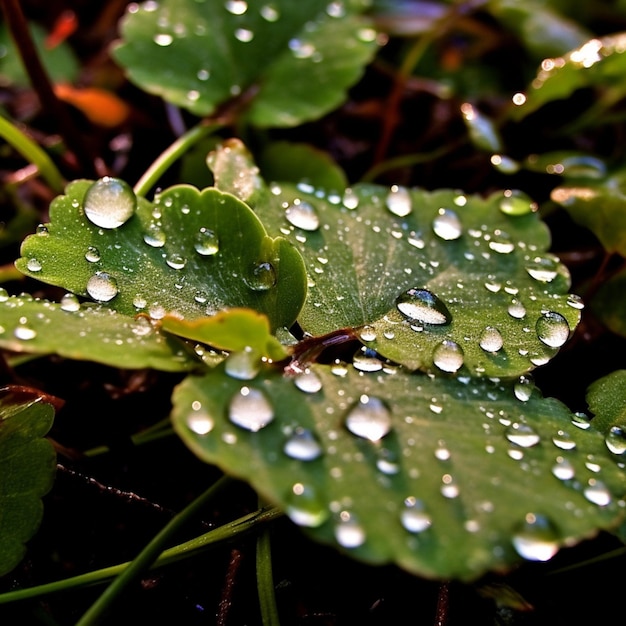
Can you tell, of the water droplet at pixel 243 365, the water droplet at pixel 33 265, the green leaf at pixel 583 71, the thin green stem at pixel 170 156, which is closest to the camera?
the water droplet at pixel 243 365

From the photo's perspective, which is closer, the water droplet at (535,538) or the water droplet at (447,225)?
the water droplet at (535,538)

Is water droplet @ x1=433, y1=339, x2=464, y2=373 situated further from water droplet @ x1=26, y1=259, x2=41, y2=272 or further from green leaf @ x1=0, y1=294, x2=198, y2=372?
water droplet @ x1=26, y1=259, x2=41, y2=272

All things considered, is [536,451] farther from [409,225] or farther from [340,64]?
[340,64]

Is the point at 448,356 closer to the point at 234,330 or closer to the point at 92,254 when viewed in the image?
the point at 234,330

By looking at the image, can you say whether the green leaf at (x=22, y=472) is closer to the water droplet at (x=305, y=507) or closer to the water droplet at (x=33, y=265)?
the water droplet at (x=33, y=265)

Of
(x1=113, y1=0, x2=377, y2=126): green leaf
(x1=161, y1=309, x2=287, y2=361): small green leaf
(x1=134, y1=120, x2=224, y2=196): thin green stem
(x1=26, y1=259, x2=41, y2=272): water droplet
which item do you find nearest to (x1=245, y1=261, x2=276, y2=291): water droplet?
(x1=161, y1=309, x2=287, y2=361): small green leaf

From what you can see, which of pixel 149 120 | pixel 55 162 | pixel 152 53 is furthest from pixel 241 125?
pixel 55 162

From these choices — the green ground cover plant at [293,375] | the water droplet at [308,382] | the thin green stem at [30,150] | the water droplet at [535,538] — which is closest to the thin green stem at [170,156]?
the green ground cover plant at [293,375]
